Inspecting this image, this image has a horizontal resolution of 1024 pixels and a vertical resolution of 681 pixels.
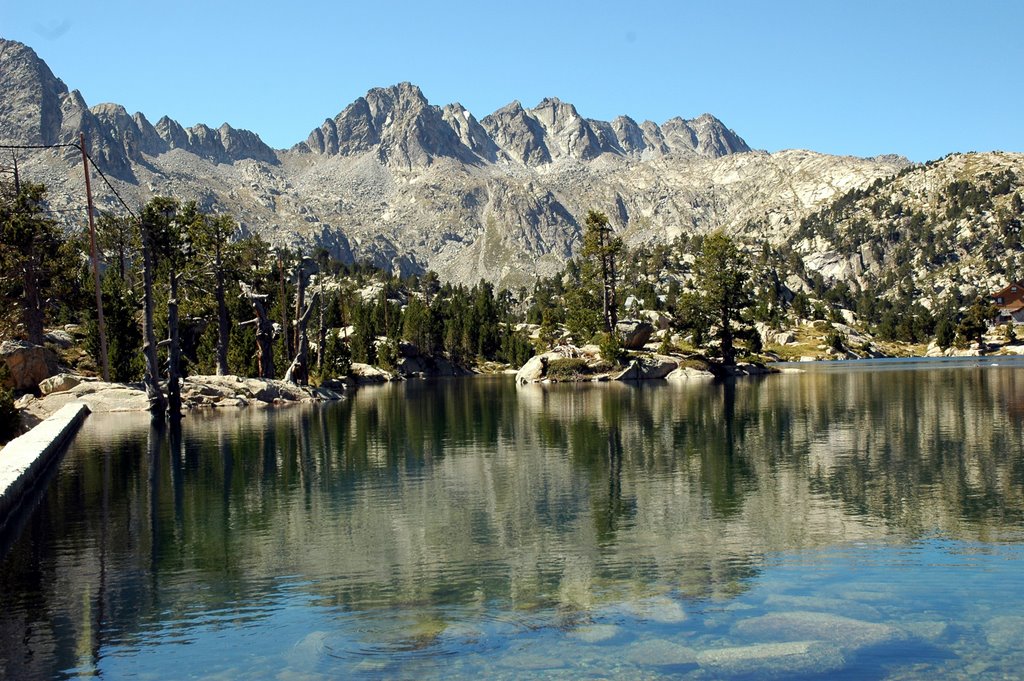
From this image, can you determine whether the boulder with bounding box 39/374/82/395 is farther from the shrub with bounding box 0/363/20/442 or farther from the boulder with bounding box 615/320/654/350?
the boulder with bounding box 615/320/654/350

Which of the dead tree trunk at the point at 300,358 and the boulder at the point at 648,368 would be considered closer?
the dead tree trunk at the point at 300,358

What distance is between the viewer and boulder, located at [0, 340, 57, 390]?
62688 millimetres

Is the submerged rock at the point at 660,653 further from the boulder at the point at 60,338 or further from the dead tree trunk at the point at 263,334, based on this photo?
the boulder at the point at 60,338

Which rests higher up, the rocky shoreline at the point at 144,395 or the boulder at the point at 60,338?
the boulder at the point at 60,338

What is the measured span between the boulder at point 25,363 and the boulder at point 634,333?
75171 millimetres

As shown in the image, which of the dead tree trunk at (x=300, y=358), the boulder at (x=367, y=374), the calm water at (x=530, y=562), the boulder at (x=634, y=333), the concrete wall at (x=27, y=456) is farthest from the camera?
the boulder at (x=367, y=374)

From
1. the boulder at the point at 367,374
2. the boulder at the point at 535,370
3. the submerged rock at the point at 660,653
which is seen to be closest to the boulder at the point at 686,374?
the boulder at the point at 535,370

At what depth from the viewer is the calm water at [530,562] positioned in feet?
44.8

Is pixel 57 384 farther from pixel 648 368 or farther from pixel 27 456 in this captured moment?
pixel 648 368

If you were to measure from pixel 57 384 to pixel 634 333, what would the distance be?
78.4 meters

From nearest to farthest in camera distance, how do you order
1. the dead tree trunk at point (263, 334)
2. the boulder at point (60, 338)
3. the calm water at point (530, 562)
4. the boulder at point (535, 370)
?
the calm water at point (530, 562) → the boulder at point (60, 338) → the dead tree trunk at point (263, 334) → the boulder at point (535, 370)

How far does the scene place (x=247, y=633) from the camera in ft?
49.0

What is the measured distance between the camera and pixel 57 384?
213 feet

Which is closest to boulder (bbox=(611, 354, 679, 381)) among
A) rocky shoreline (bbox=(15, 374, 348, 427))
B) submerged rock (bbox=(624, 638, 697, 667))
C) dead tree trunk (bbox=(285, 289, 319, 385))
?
rocky shoreline (bbox=(15, 374, 348, 427))
